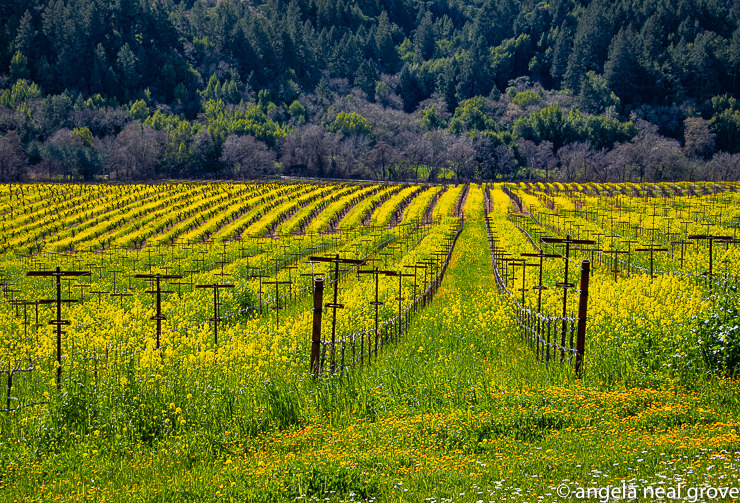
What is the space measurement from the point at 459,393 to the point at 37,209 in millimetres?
76677

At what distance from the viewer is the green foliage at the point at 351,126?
6373 inches

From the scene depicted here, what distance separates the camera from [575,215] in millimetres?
66062

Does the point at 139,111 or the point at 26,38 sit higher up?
the point at 26,38

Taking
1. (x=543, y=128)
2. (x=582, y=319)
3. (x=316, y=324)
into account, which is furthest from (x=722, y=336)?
(x=543, y=128)

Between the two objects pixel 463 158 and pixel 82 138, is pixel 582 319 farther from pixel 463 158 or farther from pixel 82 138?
pixel 82 138

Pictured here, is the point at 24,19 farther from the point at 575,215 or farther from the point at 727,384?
the point at 727,384

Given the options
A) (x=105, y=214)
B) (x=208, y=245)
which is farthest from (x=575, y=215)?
(x=105, y=214)

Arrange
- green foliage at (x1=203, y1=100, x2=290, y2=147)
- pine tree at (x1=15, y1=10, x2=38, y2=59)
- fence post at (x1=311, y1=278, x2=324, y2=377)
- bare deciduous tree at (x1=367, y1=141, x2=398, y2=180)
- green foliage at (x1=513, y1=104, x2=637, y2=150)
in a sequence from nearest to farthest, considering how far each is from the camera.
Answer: fence post at (x1=311, y1=278, x2=324, y2=377)
bare deciduous tree at (x1=367, y1=141, x2=398, y2=180)
green foliage at (x1=203, y1=100, x2=290, y2=147)
green foliage at (x1=513, y1=104, x2=637, y2=150)
pine tree at (x1=15, y1=10, x2=38, y2=59)

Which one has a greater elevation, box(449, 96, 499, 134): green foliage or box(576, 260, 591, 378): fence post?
box(449, 96, 499, 134): green foliage

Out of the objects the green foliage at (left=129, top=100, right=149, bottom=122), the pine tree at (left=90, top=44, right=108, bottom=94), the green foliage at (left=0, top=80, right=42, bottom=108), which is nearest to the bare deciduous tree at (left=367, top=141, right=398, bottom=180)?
the green foliage at (left=129, top=100, right=149, bottom=122)

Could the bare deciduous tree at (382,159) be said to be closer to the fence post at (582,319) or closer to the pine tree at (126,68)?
the pine tree at (126,68)

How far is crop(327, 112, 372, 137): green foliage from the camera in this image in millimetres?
161875

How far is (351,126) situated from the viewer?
535 ft

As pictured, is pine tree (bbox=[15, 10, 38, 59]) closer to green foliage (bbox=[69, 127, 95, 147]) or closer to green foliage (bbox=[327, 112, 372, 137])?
green foliage (bbox=[69, 127, 95, 147])
